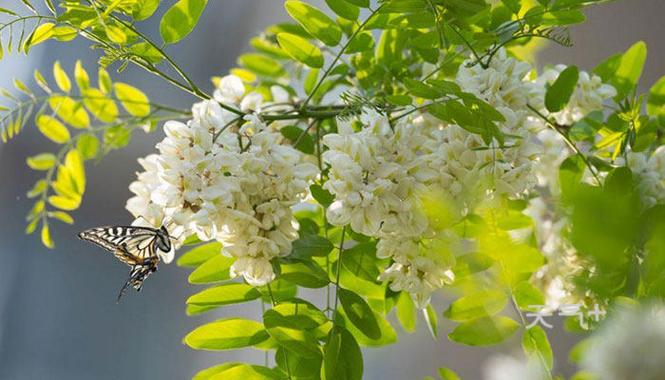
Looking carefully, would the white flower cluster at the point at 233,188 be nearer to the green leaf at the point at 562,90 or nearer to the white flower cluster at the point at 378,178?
the white flower cluster at the point at 378,178

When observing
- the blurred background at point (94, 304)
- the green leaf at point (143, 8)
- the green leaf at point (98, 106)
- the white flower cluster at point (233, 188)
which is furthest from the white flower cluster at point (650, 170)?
the blurred background at point (94, 304)

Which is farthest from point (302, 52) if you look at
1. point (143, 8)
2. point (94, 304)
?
point (94, 304)

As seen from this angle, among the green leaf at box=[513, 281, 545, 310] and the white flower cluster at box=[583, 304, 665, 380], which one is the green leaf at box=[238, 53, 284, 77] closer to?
the green leaf at box=[513, 281, 545, 310]

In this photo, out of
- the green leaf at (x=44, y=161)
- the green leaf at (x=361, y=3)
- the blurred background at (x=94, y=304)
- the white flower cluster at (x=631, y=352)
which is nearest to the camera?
the white flower cluster at (x=631, y=352)

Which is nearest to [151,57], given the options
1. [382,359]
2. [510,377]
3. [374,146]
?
[374,146]

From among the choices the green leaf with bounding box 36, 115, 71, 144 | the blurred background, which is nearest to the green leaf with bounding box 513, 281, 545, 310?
the green leaf with bounding box 36, 115, 71, 144

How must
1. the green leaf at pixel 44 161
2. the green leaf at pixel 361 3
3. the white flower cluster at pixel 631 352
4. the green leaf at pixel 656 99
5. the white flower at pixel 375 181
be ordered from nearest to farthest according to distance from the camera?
the white flower cluster at pixel 631 352
the white flower at pixel 375 181
the green leaf at pixel 361 3
the green leaf at pixel 656 99
the green leaf at pixel 44 161

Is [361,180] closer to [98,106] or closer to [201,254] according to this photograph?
[201,254]
